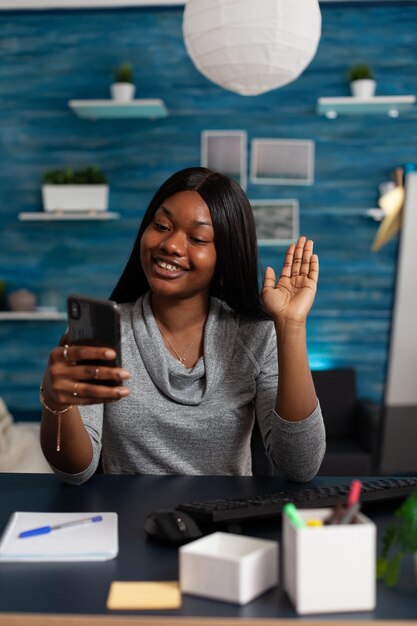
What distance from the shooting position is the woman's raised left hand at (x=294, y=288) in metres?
1.56

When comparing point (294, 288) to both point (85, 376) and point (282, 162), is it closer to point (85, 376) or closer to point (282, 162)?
point (85, 376)

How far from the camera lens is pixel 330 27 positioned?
14.8ft

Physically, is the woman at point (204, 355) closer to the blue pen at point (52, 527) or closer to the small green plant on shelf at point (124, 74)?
the blue pen at point (52, 527)

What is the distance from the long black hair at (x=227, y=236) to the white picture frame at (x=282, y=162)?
2.82m

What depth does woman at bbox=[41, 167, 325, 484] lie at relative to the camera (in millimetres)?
1531

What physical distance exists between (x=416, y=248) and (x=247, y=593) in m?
0.47

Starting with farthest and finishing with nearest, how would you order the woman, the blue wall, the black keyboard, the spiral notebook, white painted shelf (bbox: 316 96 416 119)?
1. the blue wall
2. white painted shelf (bbox: 316 96 416 119)
3. the woman
4. the black keyboard
5. the spiral notebook

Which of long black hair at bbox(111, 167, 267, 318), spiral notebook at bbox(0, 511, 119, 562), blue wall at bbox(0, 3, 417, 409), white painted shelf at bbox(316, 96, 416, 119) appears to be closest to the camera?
spiral notebook at bbox(0, 511, 119, 562)

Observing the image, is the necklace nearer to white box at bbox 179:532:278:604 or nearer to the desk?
the desk

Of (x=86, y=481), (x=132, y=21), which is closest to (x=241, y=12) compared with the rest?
(x=86, y=481)

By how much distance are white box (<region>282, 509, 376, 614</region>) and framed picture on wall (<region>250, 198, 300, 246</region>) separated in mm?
3787

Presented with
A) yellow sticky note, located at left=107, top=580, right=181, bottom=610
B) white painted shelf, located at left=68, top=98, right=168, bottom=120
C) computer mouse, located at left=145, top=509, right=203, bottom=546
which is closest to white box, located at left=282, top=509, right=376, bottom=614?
yellow sticky note, located at left=107, top=580, right=181, bottom=610

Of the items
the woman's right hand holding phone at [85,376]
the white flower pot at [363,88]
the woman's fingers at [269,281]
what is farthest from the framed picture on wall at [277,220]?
the woman's right hand holding phone at [85,376]

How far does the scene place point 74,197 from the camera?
14.7 feet
